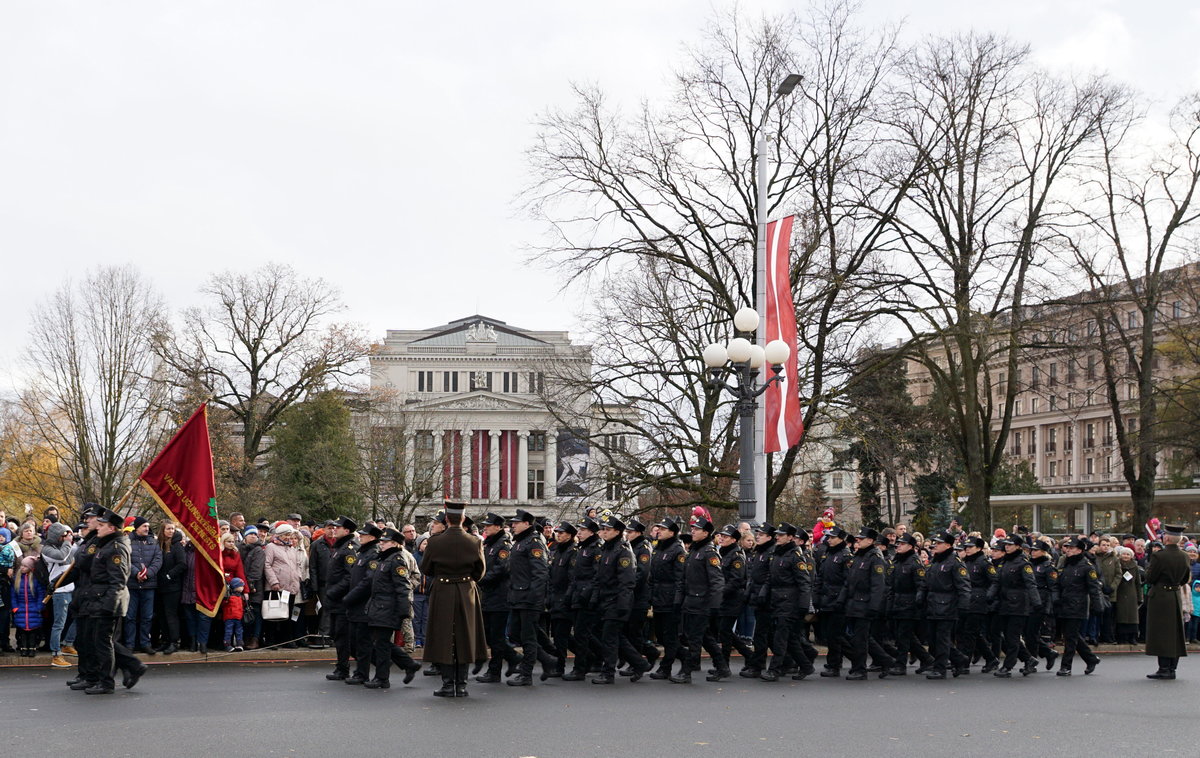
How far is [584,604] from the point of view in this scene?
15.0 metres

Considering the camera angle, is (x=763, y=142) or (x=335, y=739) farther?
(x=763, y=142)

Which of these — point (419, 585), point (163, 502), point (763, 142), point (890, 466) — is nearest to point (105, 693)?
point (163, 502)

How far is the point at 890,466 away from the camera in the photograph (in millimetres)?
27297

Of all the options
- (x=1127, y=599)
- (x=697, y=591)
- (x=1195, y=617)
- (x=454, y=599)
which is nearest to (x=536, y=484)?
(x=1195, y=617)

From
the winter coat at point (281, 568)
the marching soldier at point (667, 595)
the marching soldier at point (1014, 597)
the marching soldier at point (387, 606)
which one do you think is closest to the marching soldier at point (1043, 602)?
the marching soldier at point (1014, 597)

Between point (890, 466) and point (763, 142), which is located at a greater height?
point (763, 142)

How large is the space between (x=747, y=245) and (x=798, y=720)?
20.0 meters

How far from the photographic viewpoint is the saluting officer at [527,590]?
1449cm

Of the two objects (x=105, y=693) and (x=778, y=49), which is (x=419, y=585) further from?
(x=778, y=49)

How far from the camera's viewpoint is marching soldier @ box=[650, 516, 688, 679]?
1534 cm

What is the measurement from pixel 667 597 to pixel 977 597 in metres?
4.27

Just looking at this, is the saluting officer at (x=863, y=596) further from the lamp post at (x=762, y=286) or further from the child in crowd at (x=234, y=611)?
the child in crowd at (x=234, y=611)

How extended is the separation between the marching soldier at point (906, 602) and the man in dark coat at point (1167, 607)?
2.75 metres

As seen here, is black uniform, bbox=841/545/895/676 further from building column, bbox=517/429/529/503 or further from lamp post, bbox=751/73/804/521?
building column, bbox=517/429/529/503
